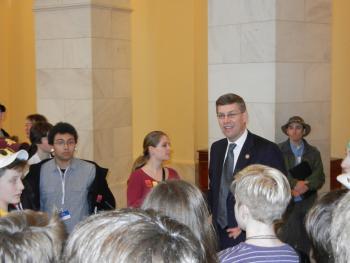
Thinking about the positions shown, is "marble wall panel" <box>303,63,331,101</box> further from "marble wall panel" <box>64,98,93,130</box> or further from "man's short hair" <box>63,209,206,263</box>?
"man's short hair" <box>63,209,206,263</box>

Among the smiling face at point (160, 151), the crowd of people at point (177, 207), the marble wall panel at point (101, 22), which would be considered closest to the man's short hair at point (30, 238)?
the crowd of people at point (177, 207)

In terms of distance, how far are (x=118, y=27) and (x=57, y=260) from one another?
634cm

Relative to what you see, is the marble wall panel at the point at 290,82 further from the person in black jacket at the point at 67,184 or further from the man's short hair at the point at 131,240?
the man's short hair at the point at 131,240

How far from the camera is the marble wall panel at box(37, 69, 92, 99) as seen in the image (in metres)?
7.36

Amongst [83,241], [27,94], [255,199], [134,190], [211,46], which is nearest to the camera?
[83,241]

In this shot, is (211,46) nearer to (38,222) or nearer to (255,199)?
(255,199)

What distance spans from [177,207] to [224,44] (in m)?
3.49

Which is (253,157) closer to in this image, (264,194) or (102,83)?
(264,194)

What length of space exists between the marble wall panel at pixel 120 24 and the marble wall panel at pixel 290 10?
2.75 m

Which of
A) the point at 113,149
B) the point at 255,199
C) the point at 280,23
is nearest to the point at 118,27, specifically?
the point at 113,149

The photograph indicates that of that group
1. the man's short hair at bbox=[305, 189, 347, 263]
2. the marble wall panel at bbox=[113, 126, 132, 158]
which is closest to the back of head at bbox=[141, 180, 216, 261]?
the man's short hair at bbox=[305, 189, 347, 263]

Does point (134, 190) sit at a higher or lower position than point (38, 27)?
lower

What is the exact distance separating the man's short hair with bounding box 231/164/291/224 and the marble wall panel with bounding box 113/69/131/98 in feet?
16.7

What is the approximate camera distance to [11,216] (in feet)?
5.51
